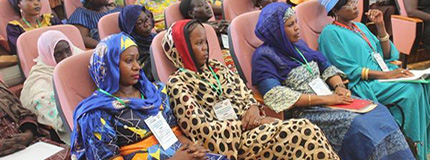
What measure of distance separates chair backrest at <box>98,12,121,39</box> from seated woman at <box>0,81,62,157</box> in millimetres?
966

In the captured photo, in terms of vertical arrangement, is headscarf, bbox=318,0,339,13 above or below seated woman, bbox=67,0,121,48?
above

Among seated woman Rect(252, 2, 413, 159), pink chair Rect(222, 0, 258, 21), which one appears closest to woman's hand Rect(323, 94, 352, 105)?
seated woman Rect(252, 2, 413, 159)

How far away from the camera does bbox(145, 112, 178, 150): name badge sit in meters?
1.75

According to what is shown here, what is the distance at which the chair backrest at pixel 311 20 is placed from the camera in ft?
9.72

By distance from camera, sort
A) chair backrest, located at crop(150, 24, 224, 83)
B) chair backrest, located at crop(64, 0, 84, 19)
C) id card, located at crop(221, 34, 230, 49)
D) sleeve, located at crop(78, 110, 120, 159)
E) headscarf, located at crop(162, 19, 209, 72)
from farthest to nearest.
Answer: chair backrest, located at crop(64, 0, 84, 19) → id card, located at crop(221, 34, 230, 49) → chair backrest, located at crop(150, 24, 224, 83) → headscarf, located at crop(162, 19, 209, 72) → sleeve, located at crop(78, 110, 120, 159)

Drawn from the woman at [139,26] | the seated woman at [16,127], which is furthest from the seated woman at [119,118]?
the woman at [139,26]

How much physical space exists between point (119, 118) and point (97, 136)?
0.13 m

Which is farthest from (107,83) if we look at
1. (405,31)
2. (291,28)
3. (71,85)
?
(405,31)

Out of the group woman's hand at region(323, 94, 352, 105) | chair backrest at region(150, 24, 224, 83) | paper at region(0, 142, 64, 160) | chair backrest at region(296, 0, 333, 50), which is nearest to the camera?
paper at region(0, 142, 64, 160)

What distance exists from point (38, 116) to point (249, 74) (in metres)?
1.25

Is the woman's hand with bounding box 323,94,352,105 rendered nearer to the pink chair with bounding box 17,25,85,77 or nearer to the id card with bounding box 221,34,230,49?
the id card with bounding box 221,34,230,49

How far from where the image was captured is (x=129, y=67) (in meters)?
1.73

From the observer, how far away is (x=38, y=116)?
2.23 metres

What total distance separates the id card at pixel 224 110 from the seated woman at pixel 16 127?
2.78ft
